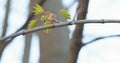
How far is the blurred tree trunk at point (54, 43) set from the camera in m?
1.20

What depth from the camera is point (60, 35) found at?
125 cm

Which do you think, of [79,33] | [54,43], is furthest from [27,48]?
[79,33]

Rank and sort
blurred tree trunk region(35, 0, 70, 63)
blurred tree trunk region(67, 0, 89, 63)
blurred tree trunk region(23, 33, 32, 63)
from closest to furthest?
blurred tree trunk region(67, 0, 89, 63), blurred tree trunk region(35, 0, 70, 63), blurred tree trunk region(23, 33, 32, 63)

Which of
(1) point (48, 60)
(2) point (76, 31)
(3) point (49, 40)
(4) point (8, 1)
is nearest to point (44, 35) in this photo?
(3) point (49, 40)

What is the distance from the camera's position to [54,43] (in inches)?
49.5

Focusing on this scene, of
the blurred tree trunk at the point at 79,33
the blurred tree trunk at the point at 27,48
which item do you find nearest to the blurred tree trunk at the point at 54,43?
the blurred tree trunk at the point at 27,48

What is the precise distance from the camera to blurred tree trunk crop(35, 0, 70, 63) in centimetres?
120

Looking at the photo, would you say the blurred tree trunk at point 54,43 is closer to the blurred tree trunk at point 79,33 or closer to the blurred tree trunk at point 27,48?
the blurred tree trunk at point 27,48

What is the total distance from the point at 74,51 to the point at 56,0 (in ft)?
1.74

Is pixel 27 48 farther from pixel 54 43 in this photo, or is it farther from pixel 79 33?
pixel 79 33

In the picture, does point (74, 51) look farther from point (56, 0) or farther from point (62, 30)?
point (56, 0)

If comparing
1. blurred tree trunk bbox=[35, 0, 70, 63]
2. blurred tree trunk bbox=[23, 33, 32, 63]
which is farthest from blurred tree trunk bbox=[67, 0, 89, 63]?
blurred tree trunk bbox=[23, 33, 32, 63]

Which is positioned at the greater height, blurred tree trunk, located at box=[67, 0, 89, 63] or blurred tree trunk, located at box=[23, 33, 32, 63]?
blurred tree trunk, located at box=[67, 0, 89, 63]

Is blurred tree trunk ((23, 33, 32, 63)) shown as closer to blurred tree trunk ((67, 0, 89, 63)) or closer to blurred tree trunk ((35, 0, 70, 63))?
blurred tree trunk ((35, 0, 70, 63))
